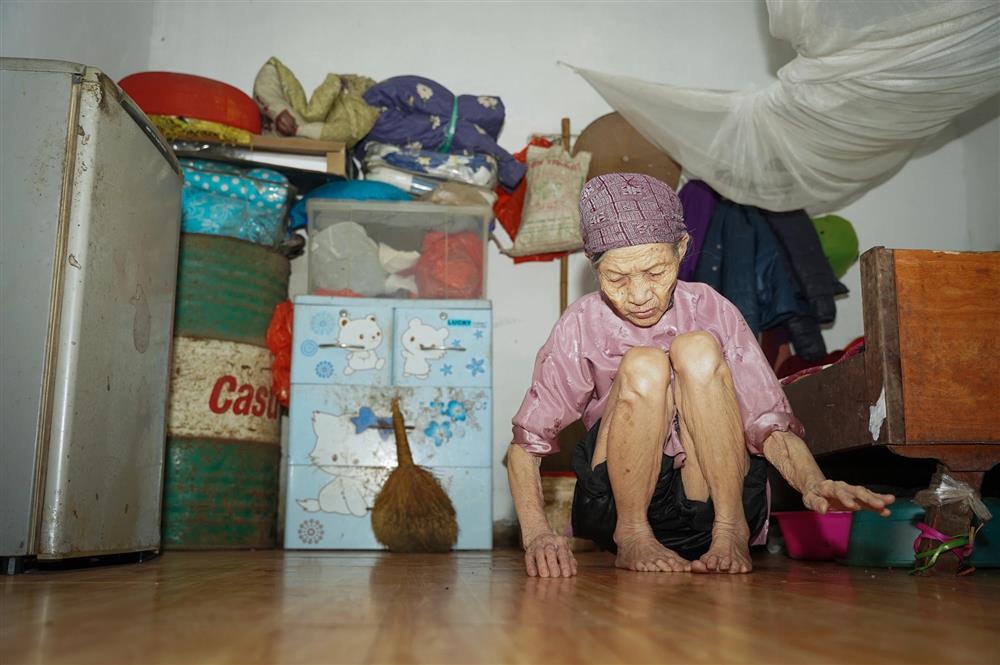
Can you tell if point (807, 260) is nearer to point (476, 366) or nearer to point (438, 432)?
point (476, 366)

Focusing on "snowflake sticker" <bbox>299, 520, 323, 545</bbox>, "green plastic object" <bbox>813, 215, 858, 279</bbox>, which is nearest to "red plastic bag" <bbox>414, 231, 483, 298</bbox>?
"snowflake sticker" <bbox>299, 520, 323, 545</bbox>

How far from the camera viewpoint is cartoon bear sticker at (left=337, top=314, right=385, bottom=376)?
3.37 m

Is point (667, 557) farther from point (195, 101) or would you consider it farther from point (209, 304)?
point (195, 101)

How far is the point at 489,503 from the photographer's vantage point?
3303 mm

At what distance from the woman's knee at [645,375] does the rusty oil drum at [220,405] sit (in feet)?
6.84

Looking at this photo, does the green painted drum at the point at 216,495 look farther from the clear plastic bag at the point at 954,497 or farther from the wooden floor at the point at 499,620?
the clear plastic bag at the point at 954,497

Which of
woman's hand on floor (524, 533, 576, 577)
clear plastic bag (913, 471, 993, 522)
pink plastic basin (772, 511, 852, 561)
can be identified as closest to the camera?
woman's hand on floor (524, 533, 576, 577)

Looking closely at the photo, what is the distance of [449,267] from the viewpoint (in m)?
3.60

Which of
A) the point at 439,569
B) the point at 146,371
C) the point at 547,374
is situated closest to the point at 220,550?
the point at 146,371

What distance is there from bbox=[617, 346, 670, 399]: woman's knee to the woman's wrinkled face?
10 cm

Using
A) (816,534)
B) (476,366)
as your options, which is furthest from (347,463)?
(816,534)

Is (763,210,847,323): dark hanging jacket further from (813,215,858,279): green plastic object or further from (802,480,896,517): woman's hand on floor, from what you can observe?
(802,480,896,517): woman's hand on floor

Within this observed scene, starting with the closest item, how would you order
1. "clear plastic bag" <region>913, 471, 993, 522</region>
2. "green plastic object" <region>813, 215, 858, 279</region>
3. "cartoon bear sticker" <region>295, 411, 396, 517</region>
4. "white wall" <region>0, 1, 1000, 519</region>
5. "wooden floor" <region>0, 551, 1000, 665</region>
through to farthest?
1. "wooden floor" <region>0, 551, 1000, 665</region>
2. "clear plastic bag" <region>913, 471, 993, 522</region>
3. "cartoon bear sticker" <region>295, 411, 396, 517</region>
4. "green plastic object" <region>813, 215, 858, 279</region>
5. "white wall" <region>0, 1, 1000, 519</region>

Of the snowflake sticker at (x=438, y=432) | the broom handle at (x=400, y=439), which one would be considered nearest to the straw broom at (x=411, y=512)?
the broom handle at (x=400, y=439)
